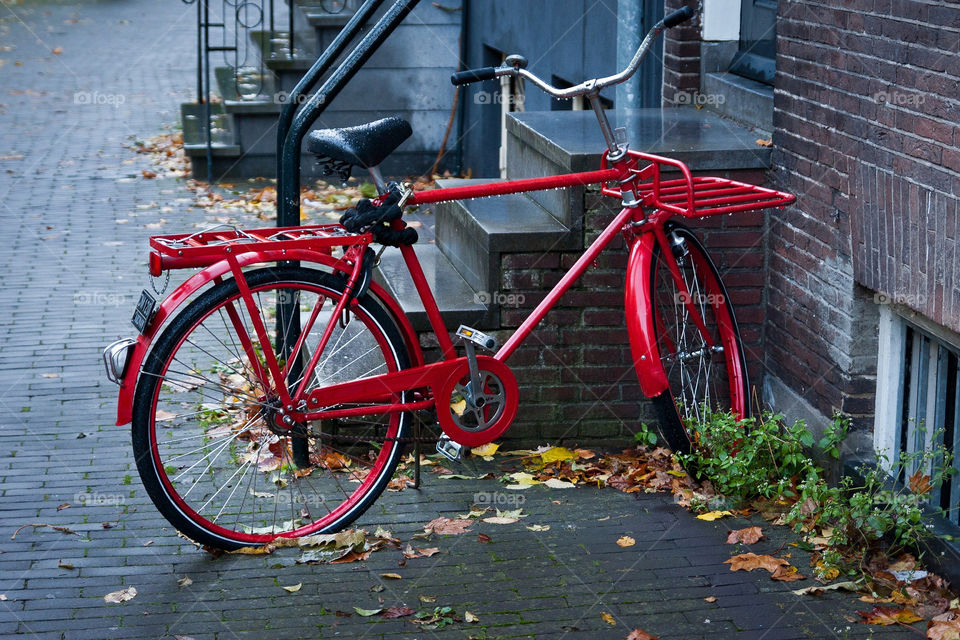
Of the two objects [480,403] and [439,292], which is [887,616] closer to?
[480,403]

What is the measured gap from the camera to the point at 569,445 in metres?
5.07

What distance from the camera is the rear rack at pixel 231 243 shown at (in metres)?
3.86

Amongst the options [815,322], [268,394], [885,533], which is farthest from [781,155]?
[268,394]

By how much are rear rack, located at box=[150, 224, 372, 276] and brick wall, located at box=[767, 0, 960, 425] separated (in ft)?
5.66

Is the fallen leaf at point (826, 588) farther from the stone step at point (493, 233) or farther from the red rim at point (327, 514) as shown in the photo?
the stone step at point (493, 233)

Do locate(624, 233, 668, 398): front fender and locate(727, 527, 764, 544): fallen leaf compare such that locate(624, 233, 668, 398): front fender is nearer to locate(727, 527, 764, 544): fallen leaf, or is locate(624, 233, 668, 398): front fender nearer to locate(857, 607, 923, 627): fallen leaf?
locate(727, 527, 764, 544): fallen leaf

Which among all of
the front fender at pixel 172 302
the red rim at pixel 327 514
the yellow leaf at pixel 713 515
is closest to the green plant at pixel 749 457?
the yellow leaf at pixel 713 515

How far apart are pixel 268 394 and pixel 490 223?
1307mm

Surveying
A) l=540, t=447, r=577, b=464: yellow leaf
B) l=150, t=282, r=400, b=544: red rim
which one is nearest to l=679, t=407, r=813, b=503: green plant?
l=540, t=447, r=577, b=464: yellow leaf

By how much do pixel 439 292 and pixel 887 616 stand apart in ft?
7.41

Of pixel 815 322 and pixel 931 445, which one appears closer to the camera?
pixel 931 445

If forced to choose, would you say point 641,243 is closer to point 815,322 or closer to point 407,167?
point 815,322

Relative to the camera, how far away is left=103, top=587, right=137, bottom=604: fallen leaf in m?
3.83

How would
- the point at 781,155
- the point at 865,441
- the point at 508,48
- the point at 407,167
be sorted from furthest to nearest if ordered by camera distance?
the point at 407,167, the point at 508,48, the point at 781,155, the point at 865,441
